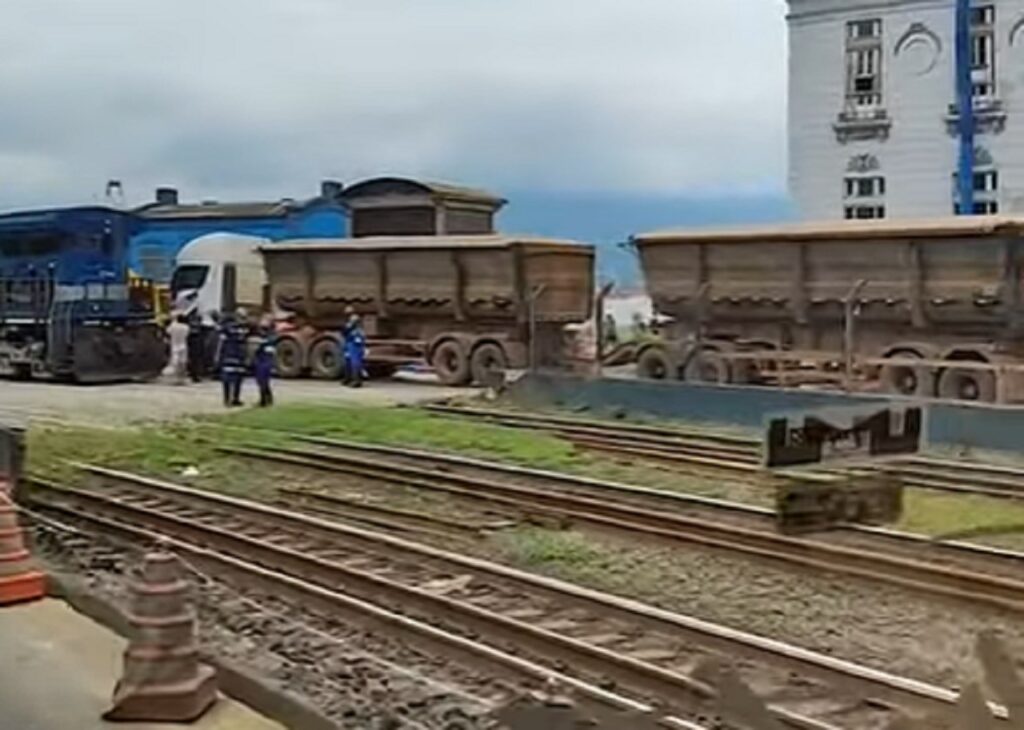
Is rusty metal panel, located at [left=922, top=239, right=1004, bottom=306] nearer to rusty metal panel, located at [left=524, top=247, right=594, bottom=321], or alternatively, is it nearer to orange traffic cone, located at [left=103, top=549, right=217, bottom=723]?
rusty metal panel, located at [left=524, top=247, right=594, bottom=321]

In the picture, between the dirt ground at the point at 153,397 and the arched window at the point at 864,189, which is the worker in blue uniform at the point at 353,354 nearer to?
the dirt ground at the point at 153,397

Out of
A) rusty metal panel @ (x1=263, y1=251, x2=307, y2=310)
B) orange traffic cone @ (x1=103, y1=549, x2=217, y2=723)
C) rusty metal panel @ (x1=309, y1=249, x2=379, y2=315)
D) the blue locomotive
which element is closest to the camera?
orange traffic cone @ (x1=103, y1=549, x2=217, y2=723)

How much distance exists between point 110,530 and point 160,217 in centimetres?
2591

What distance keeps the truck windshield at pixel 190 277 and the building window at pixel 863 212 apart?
14630 millimetres

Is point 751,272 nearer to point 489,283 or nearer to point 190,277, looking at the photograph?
point 489,283

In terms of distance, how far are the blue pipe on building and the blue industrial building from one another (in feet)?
47.0

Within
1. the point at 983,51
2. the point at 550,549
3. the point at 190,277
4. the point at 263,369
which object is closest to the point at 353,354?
the point at 263,369

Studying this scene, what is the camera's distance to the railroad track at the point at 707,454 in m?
14.1

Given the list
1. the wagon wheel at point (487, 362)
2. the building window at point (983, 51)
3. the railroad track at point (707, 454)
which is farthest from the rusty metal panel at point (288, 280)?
the building window at point (983, 51)

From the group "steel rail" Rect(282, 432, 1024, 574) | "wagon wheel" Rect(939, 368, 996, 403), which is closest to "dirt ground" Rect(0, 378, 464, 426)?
"steel rail" Rect(282, 432, 1024, 574)

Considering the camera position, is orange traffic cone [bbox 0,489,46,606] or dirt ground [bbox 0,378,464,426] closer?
orange traffic cone [bbox 0,489,46,606]

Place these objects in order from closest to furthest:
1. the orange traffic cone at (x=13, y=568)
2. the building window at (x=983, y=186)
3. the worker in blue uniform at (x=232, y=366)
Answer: the orange traffic cone at (x=13, y=568)
the worker in blue uniform at (x=232, y=366)
the building window at (x=983, y=186)

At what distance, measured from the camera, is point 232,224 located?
1428 inches

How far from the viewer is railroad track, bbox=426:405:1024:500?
555 inches
